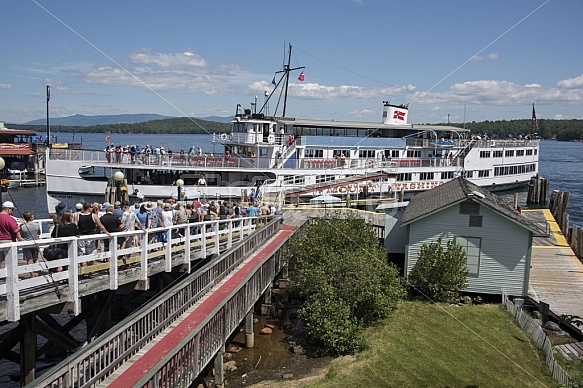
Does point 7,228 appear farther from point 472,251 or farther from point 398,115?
point 398,115

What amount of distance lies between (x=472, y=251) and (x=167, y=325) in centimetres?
1319

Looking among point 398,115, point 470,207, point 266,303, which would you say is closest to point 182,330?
point 266,303

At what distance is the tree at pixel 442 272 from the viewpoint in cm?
1947

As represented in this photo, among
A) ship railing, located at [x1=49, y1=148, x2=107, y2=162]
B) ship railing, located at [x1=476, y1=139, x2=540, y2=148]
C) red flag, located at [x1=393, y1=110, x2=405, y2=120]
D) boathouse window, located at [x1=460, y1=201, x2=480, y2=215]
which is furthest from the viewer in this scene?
ship railing, located at [x1=476, y1=139, x2=540, y2=148]

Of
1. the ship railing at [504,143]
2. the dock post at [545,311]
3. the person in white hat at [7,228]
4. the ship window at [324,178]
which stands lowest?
the dock post at [545,311]

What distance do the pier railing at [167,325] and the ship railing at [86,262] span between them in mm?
1103

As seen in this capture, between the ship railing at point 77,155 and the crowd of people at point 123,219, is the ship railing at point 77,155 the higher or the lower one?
the higher one

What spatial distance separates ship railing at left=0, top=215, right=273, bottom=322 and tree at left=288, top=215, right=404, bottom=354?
365 centimetres

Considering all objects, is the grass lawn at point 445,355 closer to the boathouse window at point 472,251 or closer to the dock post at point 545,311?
the dock post at point 545,311

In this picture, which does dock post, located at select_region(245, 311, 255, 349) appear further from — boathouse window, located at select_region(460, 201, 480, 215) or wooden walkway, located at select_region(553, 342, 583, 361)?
boathouse window, located at select_region(460, 201, 480, 215)

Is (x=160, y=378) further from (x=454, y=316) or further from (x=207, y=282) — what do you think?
(x=454, y=316)

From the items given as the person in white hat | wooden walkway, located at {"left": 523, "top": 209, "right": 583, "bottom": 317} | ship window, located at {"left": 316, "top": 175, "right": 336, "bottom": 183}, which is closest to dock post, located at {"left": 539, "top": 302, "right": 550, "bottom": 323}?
wooden walkway, located at {"left": 523, "top": 209, "right": 583, "bottom": 317}

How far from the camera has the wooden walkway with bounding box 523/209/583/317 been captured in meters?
18.6

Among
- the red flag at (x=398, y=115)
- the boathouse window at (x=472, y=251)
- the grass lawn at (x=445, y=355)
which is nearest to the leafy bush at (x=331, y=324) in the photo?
the grass lawn at (x=445, y=355)
